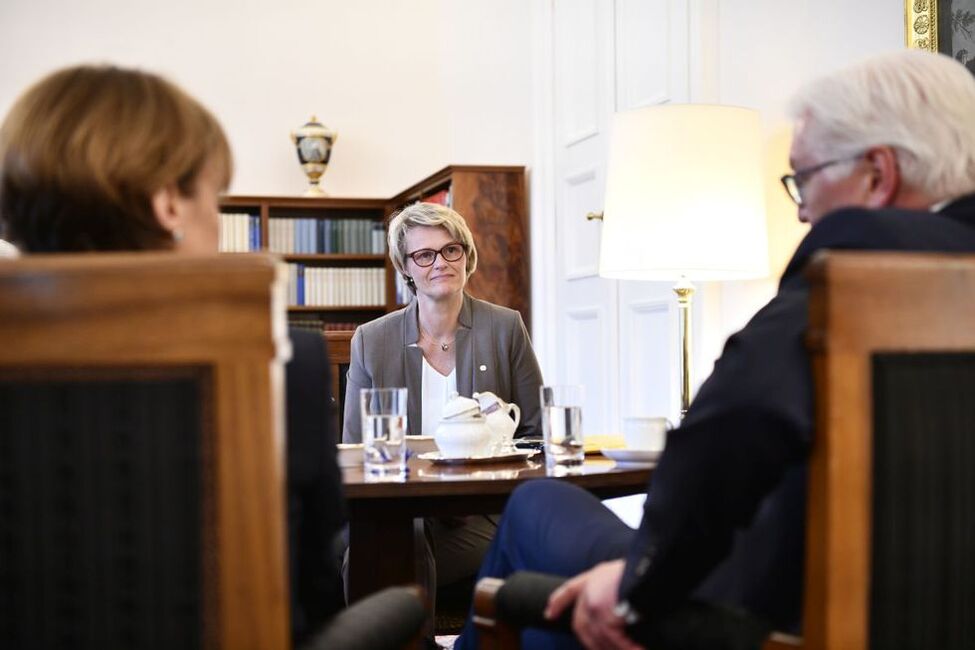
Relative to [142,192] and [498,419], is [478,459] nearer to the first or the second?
[498,419]

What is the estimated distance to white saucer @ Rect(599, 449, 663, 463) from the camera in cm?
202

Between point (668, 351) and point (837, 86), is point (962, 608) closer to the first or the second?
point (837, 86)

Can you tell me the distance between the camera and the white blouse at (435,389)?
9.91 ft

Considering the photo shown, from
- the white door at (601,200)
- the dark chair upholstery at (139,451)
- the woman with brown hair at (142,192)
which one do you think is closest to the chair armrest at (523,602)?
the woman with brown hair at (142,192)

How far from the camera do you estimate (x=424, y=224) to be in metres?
3.15

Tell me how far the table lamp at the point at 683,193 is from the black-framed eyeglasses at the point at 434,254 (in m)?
0.51

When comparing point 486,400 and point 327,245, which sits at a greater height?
point 327,245

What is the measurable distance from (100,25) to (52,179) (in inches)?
253

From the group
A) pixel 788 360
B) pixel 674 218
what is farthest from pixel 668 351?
pixel 788 360

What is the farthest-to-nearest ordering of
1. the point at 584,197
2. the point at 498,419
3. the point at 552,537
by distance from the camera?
the point at 584,197 → the point at 498,419 → the point at 552,537

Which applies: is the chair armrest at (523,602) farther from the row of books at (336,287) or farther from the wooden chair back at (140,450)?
the row of books at (336,287)

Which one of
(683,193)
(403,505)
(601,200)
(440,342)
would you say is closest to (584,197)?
(601,200)

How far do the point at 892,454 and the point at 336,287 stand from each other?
6118 mm

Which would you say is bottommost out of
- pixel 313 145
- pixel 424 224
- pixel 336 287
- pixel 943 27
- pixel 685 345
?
pixel 685 345
